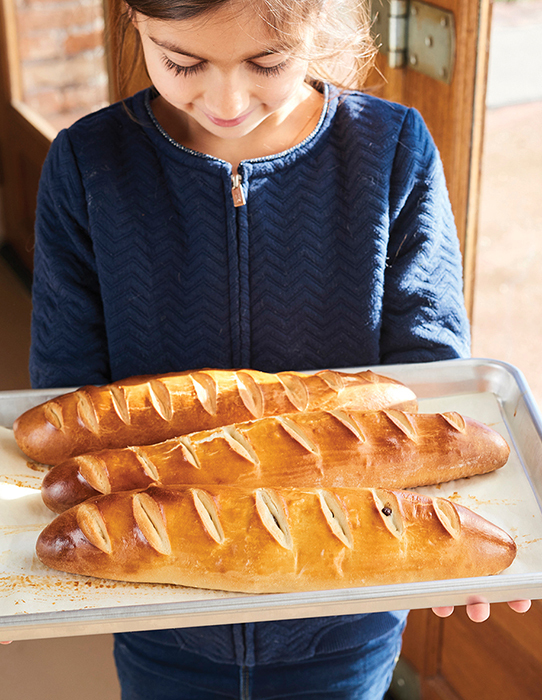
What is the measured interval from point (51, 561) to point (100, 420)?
0.25 m

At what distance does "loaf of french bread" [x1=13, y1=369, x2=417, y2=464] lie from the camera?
116 cm

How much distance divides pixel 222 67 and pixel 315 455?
0.57 metres

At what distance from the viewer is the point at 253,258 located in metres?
1.23

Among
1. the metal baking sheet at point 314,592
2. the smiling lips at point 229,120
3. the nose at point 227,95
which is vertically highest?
the nose at point 227,95

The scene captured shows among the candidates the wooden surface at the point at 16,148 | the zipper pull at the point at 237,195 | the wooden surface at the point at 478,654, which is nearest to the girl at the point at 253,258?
the zipper pull at the point at 237,195

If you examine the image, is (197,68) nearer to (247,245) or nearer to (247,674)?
(247,245)

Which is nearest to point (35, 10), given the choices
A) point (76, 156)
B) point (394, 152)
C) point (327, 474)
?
point (76, 156)

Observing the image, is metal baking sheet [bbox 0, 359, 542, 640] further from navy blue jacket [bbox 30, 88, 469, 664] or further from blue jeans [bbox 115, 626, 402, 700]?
blue jeans [bbox 115, 626, 402, 700]

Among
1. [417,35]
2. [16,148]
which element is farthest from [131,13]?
[16,148]

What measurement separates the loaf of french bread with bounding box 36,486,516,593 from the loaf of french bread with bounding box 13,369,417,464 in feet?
0.46

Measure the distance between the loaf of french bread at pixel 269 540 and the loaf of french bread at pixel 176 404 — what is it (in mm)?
141

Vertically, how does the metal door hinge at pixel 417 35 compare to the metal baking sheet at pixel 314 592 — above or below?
above

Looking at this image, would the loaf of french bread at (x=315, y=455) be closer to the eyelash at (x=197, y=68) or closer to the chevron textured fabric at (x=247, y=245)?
the chevron textured fabric at (x=247, y=245)

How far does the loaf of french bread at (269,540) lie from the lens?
0.99m
